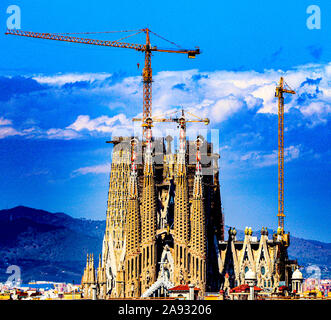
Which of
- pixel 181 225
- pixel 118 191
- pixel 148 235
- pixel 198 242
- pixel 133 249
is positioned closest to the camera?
pixel 198 242

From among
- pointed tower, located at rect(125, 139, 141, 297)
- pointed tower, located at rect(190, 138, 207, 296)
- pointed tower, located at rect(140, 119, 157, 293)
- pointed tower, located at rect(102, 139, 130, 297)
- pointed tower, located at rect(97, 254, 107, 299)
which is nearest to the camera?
pointed tower, located at rect(190, 138, 207, 296)

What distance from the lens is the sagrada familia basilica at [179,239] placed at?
138 meters

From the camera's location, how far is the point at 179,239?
137875 mm

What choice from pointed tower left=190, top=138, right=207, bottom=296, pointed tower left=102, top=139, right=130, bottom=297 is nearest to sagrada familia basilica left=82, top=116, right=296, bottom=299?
pointed tower left=190, top=138, right=207, bottom=296

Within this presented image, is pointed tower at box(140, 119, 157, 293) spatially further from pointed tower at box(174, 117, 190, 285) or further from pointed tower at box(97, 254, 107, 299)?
pointed tower at box(97, 254, 107, 299)

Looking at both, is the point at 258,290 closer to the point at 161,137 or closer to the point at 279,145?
the point at 161,137

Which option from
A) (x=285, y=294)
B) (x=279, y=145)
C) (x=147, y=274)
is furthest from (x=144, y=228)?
(x=279, y=145)

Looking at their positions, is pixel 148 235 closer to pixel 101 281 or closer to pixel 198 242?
pixel 198 242

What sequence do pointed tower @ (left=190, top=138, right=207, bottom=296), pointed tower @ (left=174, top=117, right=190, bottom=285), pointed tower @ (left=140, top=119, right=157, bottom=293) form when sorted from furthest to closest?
pointed tower @ (left=140, top=119, right=157, bottom=293) < pointed tower @ (left=174, top=117, right=190, bottom=285) < pointed tower @ (left=190, top=138, right=207, bottom=296)

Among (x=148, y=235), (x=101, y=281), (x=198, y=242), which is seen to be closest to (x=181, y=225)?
(x=198, y=242)

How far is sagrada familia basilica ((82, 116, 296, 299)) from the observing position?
138m

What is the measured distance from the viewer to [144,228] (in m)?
139

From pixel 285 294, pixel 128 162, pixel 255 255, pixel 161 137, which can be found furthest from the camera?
pixel 128 162

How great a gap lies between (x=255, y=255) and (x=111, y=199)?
40.5m
